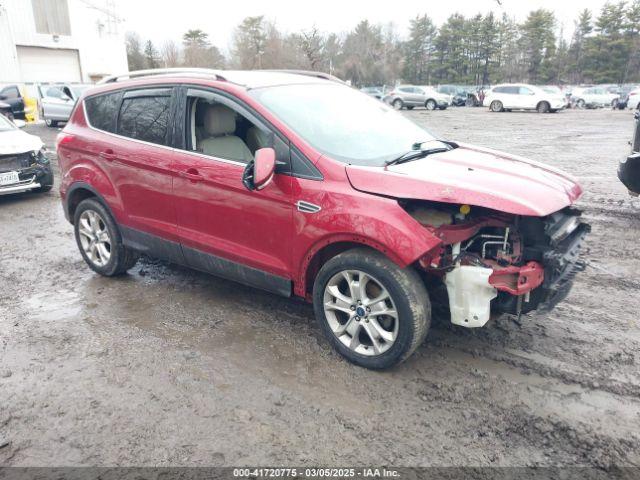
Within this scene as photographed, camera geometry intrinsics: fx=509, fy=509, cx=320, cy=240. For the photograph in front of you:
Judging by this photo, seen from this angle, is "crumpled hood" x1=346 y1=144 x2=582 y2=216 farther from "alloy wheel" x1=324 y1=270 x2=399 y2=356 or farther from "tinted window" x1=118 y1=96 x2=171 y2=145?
"tinted window" x1=118 y1=96 x2=171 y2=145

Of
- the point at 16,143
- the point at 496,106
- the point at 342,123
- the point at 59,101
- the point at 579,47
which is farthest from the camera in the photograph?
the point at 579,47

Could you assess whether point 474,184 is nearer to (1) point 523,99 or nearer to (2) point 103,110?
(2) point 103,110

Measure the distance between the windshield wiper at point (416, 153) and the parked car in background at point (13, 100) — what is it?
Answer: 2589 cm

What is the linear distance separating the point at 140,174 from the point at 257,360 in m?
2.00

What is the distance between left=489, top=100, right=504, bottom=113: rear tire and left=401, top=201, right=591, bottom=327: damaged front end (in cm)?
2986

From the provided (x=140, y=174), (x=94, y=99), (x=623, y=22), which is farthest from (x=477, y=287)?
(x=623, y=22)

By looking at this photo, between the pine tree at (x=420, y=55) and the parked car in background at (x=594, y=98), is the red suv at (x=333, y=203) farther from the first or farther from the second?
the pine tree at (x=420, y=55)

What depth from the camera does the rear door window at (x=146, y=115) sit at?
4316 mm

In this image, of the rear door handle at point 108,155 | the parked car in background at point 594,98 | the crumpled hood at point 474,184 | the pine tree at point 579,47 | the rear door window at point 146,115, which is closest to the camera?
the crumpled hood at point 474,184

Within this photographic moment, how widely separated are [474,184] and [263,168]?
4.41ft

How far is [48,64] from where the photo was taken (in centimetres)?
3994

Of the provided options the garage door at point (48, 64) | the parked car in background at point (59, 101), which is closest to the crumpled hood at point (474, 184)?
the parked car in background at point (59, 101)

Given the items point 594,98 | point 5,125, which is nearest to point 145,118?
point 5,125

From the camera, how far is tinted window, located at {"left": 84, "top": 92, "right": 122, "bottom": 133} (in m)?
4.79
